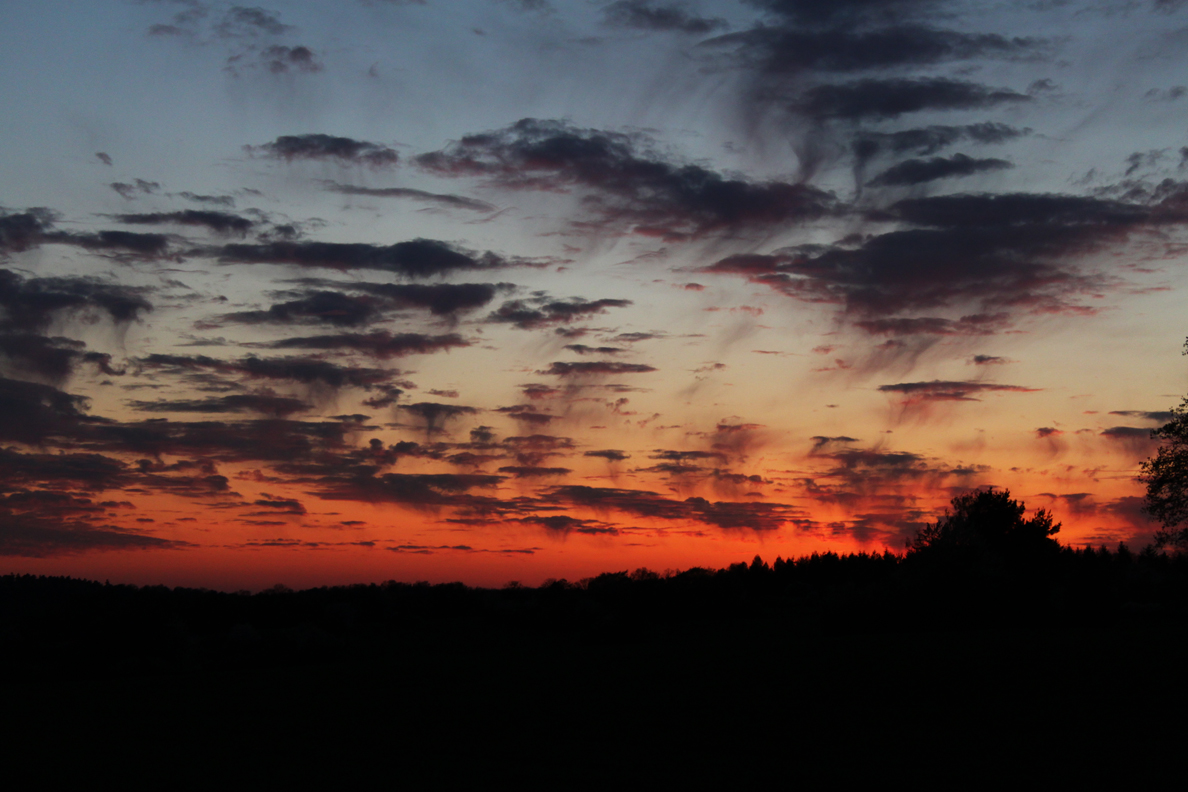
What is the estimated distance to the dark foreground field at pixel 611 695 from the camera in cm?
1196

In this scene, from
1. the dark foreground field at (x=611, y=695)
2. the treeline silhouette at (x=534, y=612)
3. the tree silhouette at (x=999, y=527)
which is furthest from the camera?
the tree silhouette at (x=999, y=527)

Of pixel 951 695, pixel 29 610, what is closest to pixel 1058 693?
pixel 951 695

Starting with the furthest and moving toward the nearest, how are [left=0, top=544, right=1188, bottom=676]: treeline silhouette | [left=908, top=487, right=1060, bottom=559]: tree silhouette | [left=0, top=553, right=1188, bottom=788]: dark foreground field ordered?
1. [left=908, top=487, right=1060, bottom=559]: tree silhouette
2. [left=0, top=544, right=1188, bottom=676]: treeline silhouette
3. [left=0, top=553, right=1188, bottom=788]: dark foreground field

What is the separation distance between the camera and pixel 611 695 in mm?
17953

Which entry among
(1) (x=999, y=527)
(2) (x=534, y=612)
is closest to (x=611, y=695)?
(2) (x=534, y=612)

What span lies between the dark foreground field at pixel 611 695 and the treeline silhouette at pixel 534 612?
0.42ft

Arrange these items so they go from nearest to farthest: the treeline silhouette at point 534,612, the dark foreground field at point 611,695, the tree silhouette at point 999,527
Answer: the dark foreground field at point 611,695 < the treeline silhouette at point 534,612 < the tree silhouette at point 999,527

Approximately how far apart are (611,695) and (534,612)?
88.3 ft

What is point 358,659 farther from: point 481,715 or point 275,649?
point 481,715

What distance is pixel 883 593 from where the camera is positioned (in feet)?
115

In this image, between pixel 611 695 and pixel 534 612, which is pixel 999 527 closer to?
pixel 534 612

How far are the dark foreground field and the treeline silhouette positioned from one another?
13 cm

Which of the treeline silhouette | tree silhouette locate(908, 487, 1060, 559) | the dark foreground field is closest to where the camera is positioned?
the dark foreground field

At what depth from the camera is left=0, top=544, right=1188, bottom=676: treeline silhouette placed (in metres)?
A: 29.8
